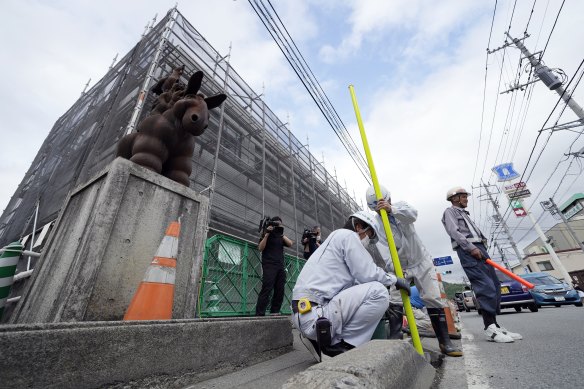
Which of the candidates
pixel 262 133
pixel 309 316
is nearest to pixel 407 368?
pixel 309 316

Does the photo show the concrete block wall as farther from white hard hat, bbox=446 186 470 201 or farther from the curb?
white hard hat, bbox=446 186 470 201

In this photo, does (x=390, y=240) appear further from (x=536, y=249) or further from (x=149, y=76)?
(x=536, y=249)

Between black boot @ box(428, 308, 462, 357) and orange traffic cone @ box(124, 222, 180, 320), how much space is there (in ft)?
7.05

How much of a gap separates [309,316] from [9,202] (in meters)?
15.3

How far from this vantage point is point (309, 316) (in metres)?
1.61

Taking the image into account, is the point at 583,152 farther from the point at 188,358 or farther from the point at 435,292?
the point at 188,358

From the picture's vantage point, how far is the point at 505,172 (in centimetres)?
2267

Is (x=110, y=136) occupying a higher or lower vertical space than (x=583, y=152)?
lower

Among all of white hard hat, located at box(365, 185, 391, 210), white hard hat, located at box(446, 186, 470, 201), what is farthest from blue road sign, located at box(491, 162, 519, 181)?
white hard hat, located at box(365, 185, 391, 210)

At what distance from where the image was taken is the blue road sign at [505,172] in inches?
877

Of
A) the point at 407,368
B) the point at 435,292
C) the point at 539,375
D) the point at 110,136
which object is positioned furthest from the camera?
the point at 110,136

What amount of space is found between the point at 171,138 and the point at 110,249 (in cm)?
127

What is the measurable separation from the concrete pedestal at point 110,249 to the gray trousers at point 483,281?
265cm

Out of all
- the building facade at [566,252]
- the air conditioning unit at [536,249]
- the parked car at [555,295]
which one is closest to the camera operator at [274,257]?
the parked car at [555,295]
